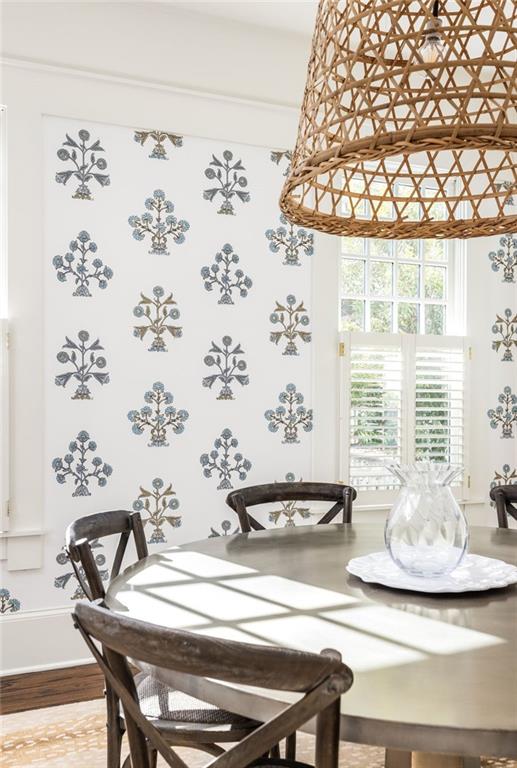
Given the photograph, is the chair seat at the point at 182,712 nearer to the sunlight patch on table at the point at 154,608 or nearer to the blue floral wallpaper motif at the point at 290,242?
the sunlight patch on table at the point at 154,608

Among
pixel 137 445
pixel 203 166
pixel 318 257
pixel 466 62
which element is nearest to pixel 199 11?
pixel 203 166

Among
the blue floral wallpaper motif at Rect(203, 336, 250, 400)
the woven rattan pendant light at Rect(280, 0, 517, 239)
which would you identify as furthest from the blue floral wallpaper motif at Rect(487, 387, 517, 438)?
the woven rattan pendant light at Rect(280, 0, 517, 239)

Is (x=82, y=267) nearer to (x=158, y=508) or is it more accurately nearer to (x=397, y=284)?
(x=158, y=508)

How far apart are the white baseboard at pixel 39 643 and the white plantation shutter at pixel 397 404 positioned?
147 cm

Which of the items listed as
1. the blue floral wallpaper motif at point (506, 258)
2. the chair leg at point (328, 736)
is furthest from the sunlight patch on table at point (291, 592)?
the blue floral wallpaper motif at point (506, 258)

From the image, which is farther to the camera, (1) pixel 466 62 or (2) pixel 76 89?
(2) pixel 76 89

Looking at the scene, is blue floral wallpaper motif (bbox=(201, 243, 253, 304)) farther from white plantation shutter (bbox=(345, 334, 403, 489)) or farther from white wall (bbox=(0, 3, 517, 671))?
white plantation shutter (bbox=(345, 334, 403, 489))

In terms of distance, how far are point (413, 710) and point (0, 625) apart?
2319mm

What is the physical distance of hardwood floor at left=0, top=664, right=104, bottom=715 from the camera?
262 centimetres

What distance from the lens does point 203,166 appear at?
3.27 metres

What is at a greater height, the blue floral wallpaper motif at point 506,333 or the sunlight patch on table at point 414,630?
the blue floral wallpaper motif at point 506,333

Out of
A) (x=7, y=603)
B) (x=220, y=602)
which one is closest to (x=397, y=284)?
(x=7, y=603)

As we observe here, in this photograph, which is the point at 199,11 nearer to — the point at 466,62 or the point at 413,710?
the point at 466,62

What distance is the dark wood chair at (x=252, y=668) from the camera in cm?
89
